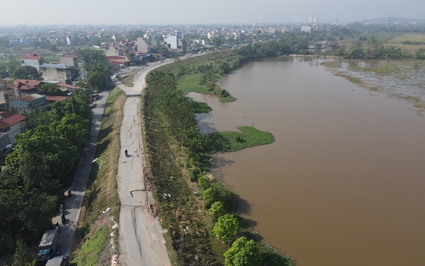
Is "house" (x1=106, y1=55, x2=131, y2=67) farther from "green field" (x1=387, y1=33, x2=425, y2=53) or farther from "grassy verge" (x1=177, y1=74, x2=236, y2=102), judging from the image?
"green field" (x1=387, y1=33, x2=425, y2=53)

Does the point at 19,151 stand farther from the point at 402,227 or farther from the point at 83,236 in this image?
the point at 402,227

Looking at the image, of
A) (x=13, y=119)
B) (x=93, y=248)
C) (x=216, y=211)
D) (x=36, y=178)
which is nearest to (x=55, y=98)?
(x=13, y=119)

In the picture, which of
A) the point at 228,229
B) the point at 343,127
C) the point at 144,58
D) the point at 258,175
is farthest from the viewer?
the point at 144,58

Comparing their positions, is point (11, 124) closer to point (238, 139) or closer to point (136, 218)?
point (136, 218)

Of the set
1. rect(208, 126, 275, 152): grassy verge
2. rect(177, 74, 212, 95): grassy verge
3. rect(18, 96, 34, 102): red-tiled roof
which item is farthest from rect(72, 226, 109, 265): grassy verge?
rect(177, 74, 212, 95): grassy verge

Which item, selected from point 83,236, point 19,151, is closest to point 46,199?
point 83,236

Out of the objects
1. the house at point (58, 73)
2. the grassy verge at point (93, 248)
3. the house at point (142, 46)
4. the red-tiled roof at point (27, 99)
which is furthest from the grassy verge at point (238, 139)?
the house at point (142, 46)

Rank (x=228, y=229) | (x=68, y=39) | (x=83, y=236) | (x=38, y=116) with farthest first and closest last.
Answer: (x=68, y=39)
(x=38, y=116)
(x=83, y=236)
(x=228, y=229)
